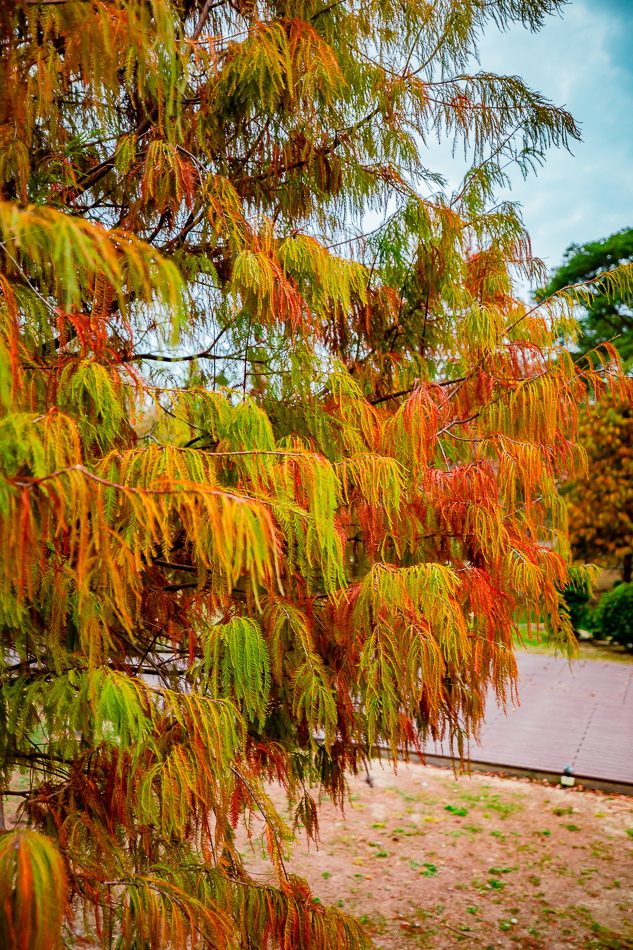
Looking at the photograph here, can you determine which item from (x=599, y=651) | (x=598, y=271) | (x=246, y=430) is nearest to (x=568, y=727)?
(x=599, y=651)

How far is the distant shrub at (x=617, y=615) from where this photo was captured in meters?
10.3

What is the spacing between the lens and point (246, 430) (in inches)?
80.4

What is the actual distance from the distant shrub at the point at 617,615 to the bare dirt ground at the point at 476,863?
535cm

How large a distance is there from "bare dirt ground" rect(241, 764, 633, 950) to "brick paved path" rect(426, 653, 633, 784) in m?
0.33

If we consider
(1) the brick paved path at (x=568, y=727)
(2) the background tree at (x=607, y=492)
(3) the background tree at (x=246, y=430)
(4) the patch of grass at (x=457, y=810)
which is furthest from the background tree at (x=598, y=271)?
(3) the background tree at (x=246, y=430)

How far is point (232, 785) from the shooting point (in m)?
1.87

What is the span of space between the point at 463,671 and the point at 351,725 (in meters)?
0.43

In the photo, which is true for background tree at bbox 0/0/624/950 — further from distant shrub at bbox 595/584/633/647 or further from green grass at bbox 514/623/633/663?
distant shrub at bbox 595/584/633/647

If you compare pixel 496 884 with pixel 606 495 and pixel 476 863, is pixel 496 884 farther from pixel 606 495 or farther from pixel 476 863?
pixel 606 495

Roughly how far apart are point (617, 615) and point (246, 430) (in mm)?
9950

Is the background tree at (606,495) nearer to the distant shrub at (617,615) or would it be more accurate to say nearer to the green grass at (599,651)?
the distant shrub at (617,615)

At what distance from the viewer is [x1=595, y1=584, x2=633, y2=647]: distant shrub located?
10.3 m

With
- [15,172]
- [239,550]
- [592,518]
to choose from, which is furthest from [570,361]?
A: [592,518]

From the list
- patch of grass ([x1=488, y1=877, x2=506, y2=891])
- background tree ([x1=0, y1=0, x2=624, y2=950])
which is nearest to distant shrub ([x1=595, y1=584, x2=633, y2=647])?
patch of grass ([x1=488, y1=877, x2=506, y2=891])
